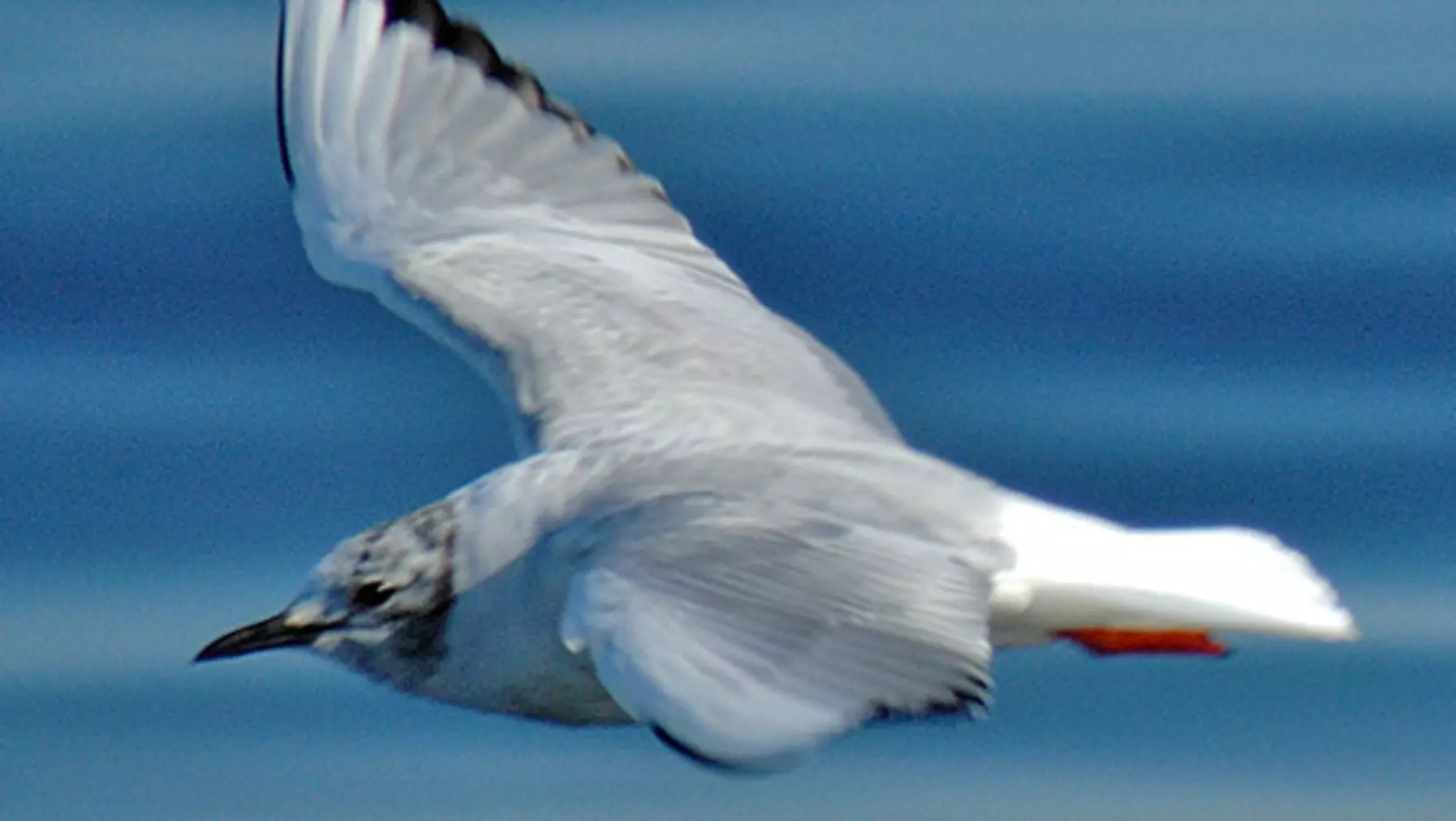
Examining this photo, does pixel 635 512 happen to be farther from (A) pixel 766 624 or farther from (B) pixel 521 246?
(B) pixel 521 246

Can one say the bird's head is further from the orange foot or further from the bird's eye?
the orange foot

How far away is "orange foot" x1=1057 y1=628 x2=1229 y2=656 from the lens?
6.07m

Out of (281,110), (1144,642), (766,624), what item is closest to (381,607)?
(766,624)

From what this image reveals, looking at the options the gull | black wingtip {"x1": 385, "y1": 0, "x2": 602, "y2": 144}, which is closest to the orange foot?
the gull

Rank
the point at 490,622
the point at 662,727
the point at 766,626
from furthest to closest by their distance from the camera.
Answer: the point at 490,622
the point at 766,626
the point at 662,727

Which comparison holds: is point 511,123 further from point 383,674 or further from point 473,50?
point 383,674

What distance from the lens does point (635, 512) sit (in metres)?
5.41

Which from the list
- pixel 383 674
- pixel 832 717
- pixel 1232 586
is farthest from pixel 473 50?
pixel 832 717

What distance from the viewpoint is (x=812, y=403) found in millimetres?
6527

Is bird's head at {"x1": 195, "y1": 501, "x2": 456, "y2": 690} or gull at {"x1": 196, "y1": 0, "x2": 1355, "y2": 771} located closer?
gull at {"x1": 196, "y1": 0, "x2": 1355, "y2": 771}

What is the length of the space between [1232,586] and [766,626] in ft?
3.64

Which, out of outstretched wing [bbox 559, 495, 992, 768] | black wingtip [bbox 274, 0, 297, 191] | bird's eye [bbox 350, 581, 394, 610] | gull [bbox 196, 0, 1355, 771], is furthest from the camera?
black wingtip [bbox 274, 0, 297, 191]

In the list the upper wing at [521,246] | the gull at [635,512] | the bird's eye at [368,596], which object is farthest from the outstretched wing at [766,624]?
the upper wing at [521,246]

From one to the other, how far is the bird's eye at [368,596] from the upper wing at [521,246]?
55 centimetres
